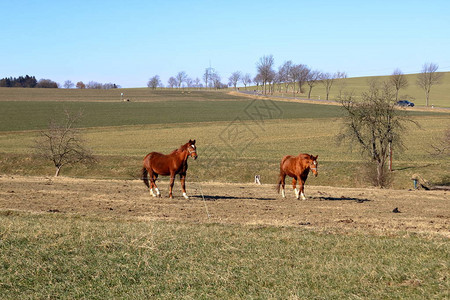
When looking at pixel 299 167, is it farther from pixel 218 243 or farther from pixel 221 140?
pixel 221 140

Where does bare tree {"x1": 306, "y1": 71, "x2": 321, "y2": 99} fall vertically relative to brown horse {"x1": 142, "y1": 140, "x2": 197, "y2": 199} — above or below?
above

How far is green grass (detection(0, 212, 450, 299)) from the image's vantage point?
833 cm

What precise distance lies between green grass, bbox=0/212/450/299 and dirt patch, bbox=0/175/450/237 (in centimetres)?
221

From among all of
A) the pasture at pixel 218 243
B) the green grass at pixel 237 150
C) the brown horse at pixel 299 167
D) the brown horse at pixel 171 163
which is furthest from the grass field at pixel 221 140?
the brown horse at pixel 171 163

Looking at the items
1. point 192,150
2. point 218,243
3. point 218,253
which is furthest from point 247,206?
point 218,253

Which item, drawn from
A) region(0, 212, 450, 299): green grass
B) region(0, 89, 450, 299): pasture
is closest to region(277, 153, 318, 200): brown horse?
region(0, 89, 450, 299): pasture

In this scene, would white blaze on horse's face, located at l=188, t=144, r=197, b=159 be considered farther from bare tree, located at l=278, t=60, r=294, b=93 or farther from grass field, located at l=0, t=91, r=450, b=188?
bare tree, located at l=278, t=60, r=294, b=93

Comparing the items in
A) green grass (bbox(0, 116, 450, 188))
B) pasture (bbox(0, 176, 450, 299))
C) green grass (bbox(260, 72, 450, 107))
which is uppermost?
green grass (bbox(260, 72, 450, 107))

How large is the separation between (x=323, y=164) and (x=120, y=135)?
32443mm

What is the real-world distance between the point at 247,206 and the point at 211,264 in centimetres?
956

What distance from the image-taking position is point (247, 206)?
19203 millimetres

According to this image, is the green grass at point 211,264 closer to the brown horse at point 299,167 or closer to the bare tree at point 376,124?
the brown horse at point 299,167

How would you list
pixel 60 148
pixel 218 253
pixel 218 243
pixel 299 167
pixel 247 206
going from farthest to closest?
pixel 60 148 → pixel 299 167 → pixel 247 206 → pixel 218 243 → pixel 218 253

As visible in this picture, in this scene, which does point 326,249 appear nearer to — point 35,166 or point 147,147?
point 35,166
